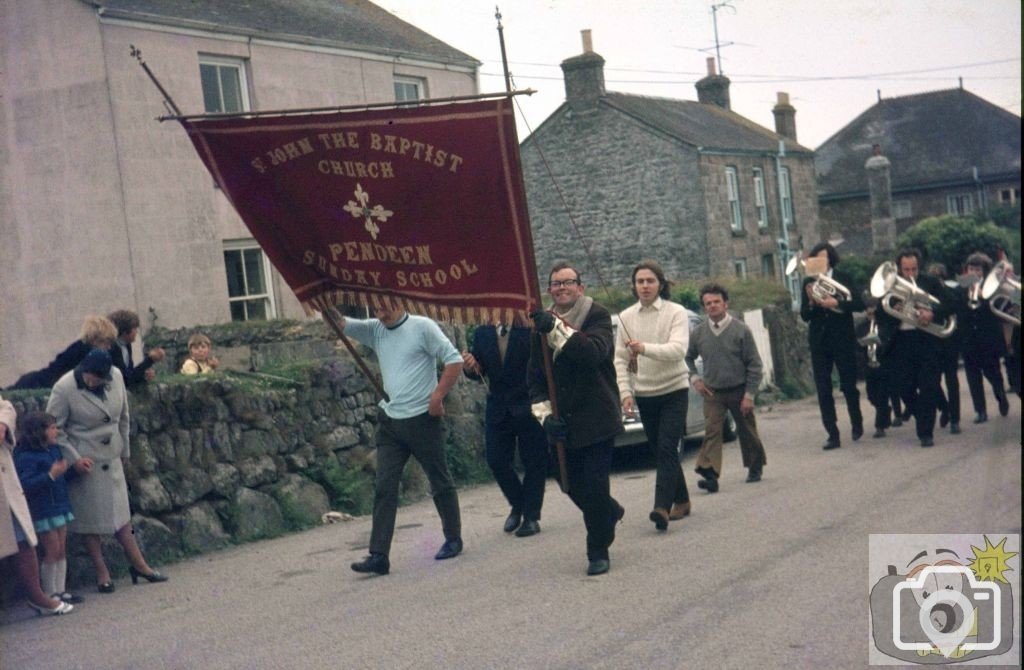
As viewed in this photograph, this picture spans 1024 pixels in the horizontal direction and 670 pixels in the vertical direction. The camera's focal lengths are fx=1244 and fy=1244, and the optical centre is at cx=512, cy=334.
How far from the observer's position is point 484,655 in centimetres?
620

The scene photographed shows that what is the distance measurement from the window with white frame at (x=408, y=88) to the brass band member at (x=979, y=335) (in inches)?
471

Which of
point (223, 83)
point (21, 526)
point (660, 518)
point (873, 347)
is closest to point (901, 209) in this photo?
point (873, 347)

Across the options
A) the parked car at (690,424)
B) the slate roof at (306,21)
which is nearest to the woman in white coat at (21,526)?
the parked car at (690,424)

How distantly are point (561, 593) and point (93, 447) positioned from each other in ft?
12.5

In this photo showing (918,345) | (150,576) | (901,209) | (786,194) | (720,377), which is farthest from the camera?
(786,194)

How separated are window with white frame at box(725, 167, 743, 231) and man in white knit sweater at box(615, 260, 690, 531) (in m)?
26.9

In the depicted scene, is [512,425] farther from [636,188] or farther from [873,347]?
[636,188]

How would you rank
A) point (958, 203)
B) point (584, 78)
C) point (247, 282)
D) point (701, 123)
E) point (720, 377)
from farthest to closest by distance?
point (701, 123) < point (584, 78) < point (958, 203) < point (247, 282) < point (720, 377)

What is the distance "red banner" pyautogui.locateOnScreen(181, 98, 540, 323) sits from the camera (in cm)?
775

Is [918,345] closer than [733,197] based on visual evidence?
Yes

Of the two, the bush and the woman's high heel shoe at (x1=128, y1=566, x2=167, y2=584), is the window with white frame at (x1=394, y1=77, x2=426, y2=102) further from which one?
the woman's high heel shoe at (x1=128, y1=566, x2=167, y2=584)

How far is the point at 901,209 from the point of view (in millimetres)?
37594

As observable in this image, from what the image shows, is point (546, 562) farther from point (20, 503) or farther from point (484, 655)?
point (20, 503)

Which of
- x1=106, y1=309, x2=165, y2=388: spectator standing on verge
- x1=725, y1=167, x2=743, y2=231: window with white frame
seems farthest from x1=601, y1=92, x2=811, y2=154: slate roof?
x1=106, y1=309, x2=165, y2=388: spectator standing on verge
